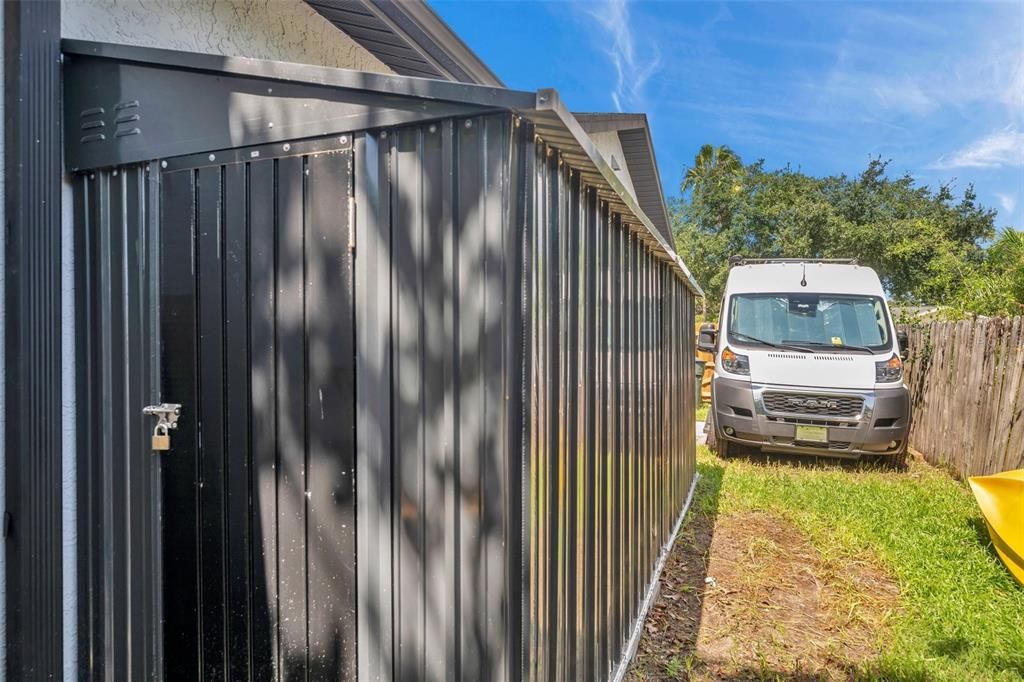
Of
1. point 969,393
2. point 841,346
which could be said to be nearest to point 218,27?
point 841,346

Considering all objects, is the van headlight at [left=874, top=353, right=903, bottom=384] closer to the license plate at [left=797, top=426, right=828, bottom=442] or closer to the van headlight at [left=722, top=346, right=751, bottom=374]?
the license plate at [left=797, top=426, right=828, bottom=442]

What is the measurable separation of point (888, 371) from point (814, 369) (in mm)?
821

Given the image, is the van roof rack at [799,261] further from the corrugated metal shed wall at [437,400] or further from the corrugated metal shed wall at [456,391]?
the corrugated metal shed wall at [437,400]

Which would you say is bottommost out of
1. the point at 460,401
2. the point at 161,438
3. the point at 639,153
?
the point at 161,438

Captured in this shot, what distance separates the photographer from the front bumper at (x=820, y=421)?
262 inches

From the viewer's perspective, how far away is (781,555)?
14.5ft

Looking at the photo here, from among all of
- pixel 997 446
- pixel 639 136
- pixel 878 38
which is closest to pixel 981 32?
pixel 878 38

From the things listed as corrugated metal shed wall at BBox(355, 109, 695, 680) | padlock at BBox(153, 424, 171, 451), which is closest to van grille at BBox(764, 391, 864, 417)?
corrugated metal shed wall at BBox(355, 109, 695, 680)

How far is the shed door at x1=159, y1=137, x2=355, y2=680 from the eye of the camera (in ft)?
5.37

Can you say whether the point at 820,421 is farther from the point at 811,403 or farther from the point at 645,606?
the point at 645,606

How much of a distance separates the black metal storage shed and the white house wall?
0.17 m

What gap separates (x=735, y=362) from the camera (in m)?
7.29

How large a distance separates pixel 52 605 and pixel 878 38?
2728 cm

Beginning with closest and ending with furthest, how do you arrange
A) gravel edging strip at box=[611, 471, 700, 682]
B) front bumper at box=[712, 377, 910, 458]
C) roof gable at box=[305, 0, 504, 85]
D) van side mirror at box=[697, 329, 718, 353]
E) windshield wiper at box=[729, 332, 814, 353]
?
gravel edging strip at box=[611, 471, 700, 682] → roof gable at box=[305, 0, 504, 85] → front bumper at box=[712, 377, 910, 458] → windshield wiper at box=[729, 332, 814, 353] → van side mirror at box=[697, 329, 718, 353]
